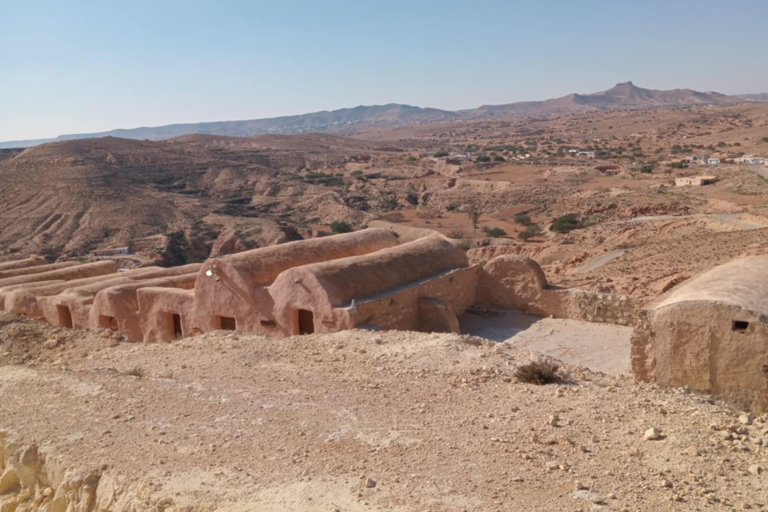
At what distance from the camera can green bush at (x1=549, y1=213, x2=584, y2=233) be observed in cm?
3250

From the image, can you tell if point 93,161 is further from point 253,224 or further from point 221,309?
point 221,309

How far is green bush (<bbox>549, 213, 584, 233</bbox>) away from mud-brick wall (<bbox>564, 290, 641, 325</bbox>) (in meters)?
18.9

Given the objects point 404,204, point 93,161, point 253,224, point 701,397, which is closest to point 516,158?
point 404,204

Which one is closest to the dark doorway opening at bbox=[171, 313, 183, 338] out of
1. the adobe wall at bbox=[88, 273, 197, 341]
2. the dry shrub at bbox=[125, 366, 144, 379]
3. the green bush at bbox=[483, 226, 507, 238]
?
the adobe wall at bbox=[88, 273, 197, 341]

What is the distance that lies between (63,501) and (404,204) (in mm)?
45046

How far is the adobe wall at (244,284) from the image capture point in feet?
43.4

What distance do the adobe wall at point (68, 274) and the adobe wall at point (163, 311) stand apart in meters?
6.28

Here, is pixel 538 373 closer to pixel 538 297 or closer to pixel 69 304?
pixel 538 297

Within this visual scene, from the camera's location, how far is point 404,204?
167 ft

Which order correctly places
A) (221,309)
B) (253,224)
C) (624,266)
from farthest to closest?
(253,224), (624,266), (221,309)

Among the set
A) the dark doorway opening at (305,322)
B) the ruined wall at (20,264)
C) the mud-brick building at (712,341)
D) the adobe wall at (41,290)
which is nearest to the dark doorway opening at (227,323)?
the dark doorway opening at (305,322)

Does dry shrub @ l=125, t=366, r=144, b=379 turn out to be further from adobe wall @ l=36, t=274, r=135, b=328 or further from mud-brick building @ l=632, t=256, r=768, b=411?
mud-brick building @ l=632, t=256, r=768, b=411

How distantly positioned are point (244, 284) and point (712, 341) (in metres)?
8.60

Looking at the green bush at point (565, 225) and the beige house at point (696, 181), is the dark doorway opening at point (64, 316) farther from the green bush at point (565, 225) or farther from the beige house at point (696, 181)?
the beige house at point (696, 181)
